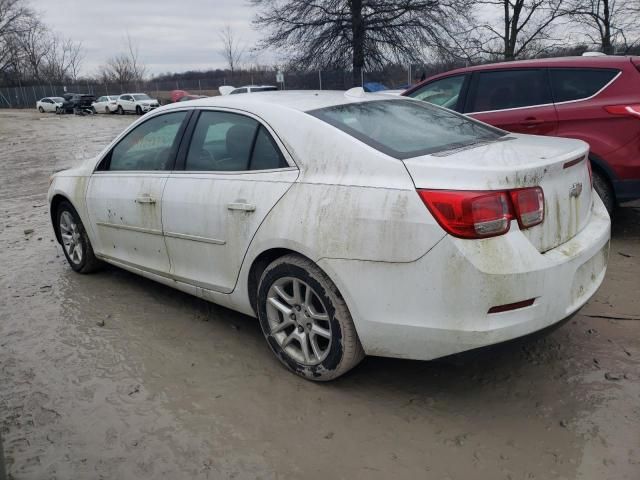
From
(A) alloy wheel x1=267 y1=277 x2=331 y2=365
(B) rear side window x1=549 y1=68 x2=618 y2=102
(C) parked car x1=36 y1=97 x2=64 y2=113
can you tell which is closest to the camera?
(A) alloy wheel x1=267 y1=277 x2=331 y2=365

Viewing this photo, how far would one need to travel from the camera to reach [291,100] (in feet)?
11.2

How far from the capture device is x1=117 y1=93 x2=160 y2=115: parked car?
36.0 m

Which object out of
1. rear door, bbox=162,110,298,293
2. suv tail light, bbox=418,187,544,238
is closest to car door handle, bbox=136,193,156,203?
rear door, bbox=162,110,298,293

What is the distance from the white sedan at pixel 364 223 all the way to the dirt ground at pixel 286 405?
294mm

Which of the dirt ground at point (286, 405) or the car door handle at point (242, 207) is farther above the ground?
the car door handle at point (242, 207)

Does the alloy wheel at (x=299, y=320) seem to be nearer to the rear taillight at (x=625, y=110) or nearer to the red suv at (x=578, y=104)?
the red suv at (x=578, y=104)

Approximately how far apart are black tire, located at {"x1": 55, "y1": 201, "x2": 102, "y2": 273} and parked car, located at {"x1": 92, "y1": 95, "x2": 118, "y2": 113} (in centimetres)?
3669

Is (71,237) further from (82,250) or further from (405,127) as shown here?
(405,127)

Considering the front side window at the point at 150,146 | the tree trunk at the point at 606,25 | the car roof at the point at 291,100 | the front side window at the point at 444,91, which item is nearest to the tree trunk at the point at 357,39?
the tree trunk at the point at 606,25

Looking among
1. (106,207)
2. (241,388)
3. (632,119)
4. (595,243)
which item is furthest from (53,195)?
(632,119)

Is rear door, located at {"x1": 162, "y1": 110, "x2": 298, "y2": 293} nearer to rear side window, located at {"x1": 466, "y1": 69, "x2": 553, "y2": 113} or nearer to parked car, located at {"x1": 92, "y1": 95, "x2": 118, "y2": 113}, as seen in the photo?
rear side window, located at {"x1": 466, "y1": 69, "x2": 553, "y2": 113}

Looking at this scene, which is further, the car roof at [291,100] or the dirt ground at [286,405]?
the car roof at [291,100]

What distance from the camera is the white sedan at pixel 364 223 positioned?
242 cm

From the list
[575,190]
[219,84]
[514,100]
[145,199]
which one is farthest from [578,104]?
[219,84]
